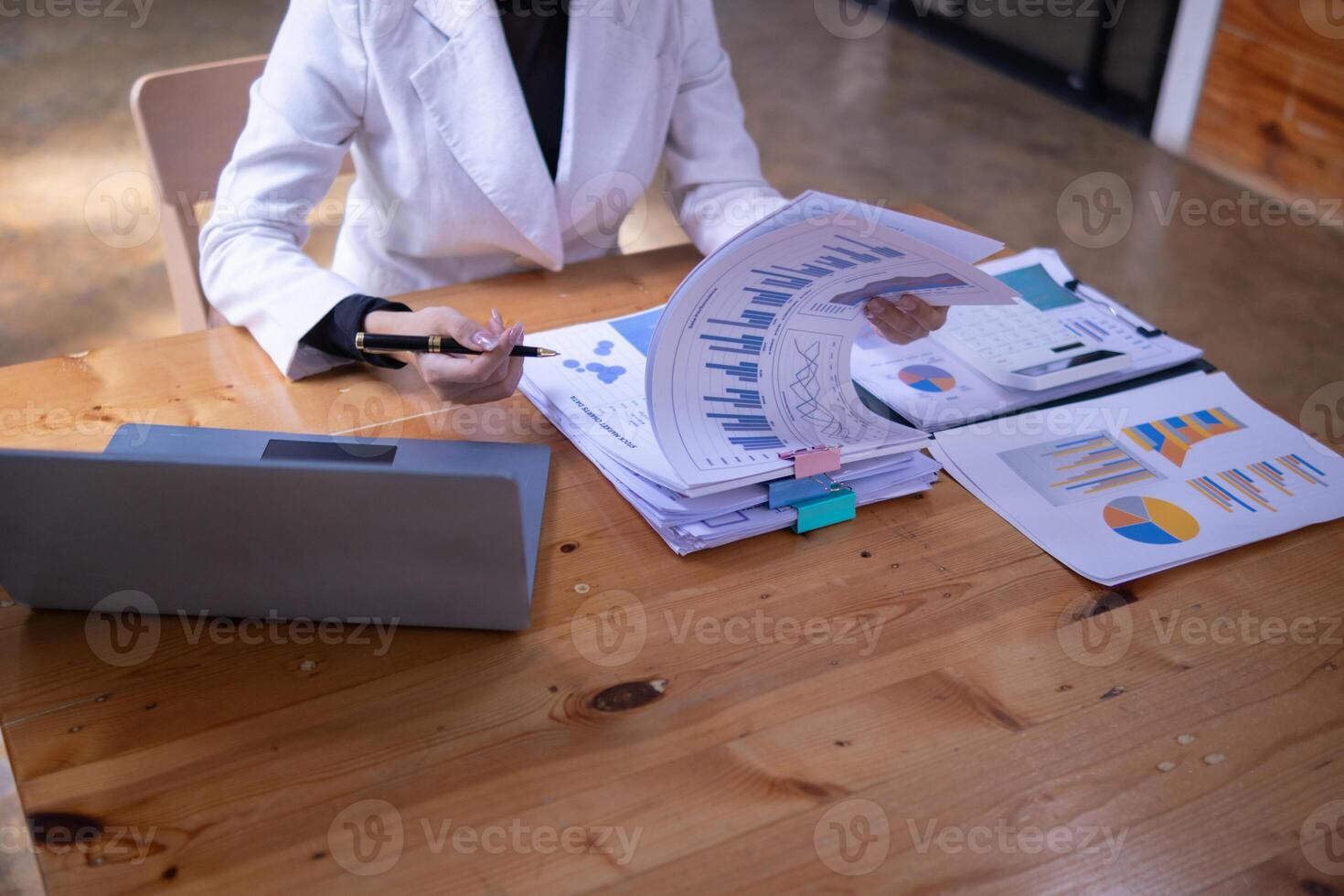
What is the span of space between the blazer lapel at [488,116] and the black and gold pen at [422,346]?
1.05ft

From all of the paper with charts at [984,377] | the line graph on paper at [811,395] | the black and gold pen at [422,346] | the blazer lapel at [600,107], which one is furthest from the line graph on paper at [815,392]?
the blazer lapel at [600,107]

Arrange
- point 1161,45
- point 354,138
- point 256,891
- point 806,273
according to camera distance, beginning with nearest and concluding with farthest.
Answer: point 256,891 → point 806,273 → point 354,138 → point 1161,45

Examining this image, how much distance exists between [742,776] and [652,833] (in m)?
0.07

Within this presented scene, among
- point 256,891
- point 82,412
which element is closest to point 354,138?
point 82,412

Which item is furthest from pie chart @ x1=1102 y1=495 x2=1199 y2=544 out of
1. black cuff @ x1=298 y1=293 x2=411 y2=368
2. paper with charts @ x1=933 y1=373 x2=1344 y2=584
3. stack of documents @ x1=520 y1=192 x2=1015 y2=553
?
black cuff @ x1=298 y1=293 x2=411 y2=368

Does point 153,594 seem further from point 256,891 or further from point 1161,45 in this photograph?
point 1161,45

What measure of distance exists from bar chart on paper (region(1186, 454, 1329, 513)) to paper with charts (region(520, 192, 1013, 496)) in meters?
0.26

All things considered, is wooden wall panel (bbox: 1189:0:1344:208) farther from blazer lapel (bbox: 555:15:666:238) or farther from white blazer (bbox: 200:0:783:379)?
blazer lapel (bbox: 555:15:666:238)

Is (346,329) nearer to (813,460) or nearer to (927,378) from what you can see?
(813,460)

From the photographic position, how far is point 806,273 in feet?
2.91

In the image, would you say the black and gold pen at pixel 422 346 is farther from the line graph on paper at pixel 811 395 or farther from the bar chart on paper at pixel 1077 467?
the bar chart on paper at pixel 1077 467

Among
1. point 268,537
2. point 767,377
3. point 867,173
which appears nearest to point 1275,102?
point 867,173

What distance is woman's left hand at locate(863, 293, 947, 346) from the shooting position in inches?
40.6

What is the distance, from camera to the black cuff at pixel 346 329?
106 cm
